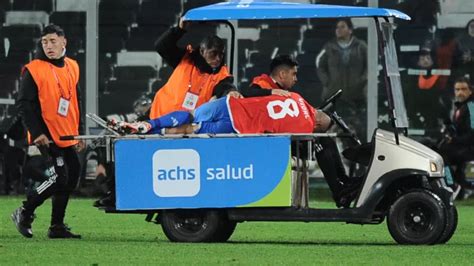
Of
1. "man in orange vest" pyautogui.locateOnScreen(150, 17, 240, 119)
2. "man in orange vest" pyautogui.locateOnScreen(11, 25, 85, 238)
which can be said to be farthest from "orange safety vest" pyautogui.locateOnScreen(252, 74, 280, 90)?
"man in orange vest" pyautogui.locateOnScreen(11, 25, 85, 238)

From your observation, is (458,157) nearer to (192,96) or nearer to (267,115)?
(192,96)

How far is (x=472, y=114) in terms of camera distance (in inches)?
917

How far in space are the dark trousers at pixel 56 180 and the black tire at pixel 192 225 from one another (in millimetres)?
1058

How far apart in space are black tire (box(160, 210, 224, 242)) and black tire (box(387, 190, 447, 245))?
140 cm

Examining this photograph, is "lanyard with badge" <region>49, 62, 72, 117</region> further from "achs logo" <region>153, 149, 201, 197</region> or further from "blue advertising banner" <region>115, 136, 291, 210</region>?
"achs logo" <region>153, 149, 201, 197</region>

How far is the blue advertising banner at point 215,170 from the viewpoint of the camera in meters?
15.2

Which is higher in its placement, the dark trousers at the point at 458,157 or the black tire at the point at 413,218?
the black tire at the point at 413,218

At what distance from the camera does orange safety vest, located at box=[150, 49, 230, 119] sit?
16.0 m

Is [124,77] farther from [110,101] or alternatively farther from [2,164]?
[2,164]

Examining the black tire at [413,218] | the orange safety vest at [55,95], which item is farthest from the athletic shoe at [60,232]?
the black tire at [413,218]

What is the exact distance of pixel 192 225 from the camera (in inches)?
611

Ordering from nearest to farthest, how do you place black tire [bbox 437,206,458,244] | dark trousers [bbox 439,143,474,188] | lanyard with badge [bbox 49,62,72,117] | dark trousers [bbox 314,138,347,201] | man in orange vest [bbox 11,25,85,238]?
black tire [bbox 437,206,458,244] → dark trousers [bbox 314,138,347,201] → man in orange vest [bbox 11,25,85,238] → lanyard with badge [bbox 49,62,72,117] → dark trousers [bbox 439,143,474,188]

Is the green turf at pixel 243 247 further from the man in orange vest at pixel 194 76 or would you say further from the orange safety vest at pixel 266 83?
the orange safety vest at pixel 266 83

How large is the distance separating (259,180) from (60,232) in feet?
6.30
